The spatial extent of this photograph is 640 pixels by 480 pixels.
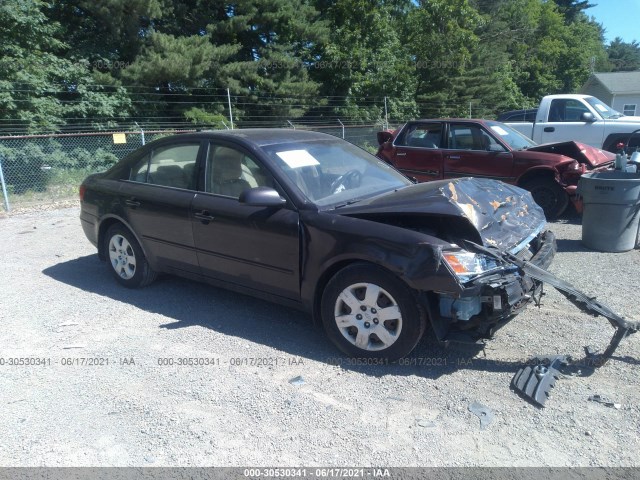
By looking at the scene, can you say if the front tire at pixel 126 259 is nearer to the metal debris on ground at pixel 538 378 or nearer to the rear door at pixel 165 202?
the rear door at pixel 165 202

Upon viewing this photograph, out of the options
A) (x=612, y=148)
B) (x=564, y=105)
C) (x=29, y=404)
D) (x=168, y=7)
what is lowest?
(x=29, y=404)

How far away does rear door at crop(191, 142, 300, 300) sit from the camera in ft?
13.8

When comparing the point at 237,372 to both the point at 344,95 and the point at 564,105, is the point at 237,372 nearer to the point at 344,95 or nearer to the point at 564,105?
the point at 564,105

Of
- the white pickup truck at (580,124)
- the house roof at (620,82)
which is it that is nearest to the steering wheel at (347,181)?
the white pickup truck at (580,124)

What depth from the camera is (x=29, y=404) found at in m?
3.60

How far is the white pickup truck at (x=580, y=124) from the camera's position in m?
10.9

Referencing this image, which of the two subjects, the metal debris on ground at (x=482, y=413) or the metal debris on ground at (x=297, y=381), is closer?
the metal debris on ground at (x=482, y=413)

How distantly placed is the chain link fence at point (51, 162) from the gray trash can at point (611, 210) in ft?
32.7

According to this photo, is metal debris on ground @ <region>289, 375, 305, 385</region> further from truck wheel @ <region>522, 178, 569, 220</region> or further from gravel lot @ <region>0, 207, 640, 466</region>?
truck wheel @ <region>522, 178, 569, 220</region>

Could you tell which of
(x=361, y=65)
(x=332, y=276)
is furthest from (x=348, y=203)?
(x=361, y=65)

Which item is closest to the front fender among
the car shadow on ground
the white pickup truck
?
the car shadow on ground

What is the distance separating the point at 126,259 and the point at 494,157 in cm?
604

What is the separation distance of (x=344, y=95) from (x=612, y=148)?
16.8m

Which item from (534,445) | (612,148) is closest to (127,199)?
(534,445)
